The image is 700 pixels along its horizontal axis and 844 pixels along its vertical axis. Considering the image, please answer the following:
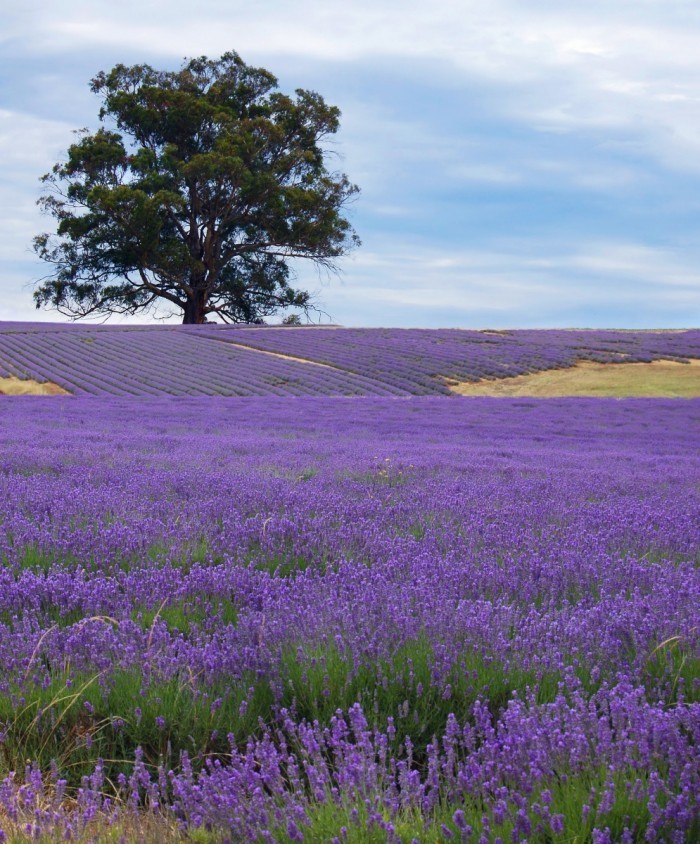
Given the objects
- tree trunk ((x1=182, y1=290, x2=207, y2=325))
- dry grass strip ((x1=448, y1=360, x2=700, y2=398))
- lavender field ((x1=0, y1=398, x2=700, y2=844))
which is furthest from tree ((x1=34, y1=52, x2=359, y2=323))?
lavender field ((x1=0, y1=398, x2=700, y2=844))

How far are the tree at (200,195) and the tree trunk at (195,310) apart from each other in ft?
0.25

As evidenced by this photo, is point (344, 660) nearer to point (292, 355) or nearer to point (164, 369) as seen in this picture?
point (164, 369)

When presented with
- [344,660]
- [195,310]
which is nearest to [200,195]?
[195,310]

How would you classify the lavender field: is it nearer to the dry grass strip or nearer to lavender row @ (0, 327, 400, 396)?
lavender row @ (0, 327, 400, 396)

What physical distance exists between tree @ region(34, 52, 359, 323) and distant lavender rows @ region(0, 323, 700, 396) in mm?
3456

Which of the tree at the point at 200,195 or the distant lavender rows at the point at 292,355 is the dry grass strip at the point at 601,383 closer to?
the distant lavender rows at the point at 292,355

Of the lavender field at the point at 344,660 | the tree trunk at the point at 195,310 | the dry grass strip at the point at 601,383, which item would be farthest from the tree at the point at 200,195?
the lavender field at the point at 344,660

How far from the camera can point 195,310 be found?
1868 inches

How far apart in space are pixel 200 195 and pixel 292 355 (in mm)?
15348

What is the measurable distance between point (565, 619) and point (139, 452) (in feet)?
18.7

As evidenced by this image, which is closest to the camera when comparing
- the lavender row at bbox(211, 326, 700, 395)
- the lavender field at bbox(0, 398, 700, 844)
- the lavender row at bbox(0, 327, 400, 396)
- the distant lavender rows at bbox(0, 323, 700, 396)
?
the lavender field at bbox(0, 398, 700, 844)

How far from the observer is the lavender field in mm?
1912

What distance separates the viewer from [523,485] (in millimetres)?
6281

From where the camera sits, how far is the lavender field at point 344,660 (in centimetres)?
191
